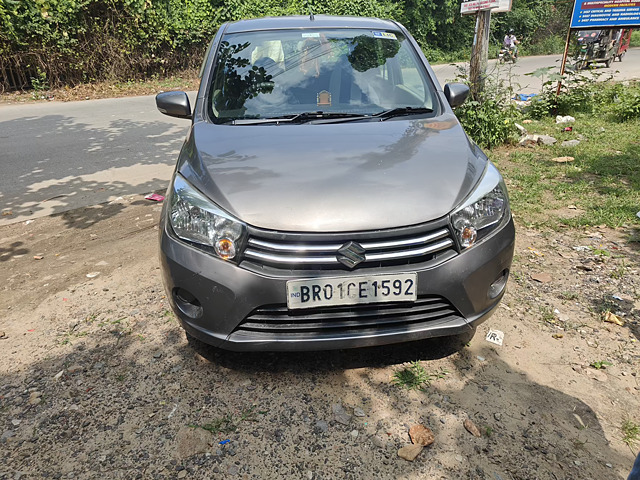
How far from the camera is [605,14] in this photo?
7965 mm

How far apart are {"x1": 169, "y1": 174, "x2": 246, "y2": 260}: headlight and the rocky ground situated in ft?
2.48

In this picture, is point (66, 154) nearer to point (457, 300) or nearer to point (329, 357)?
point (329, 357)

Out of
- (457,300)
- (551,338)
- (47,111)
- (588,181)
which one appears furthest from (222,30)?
(47,111)

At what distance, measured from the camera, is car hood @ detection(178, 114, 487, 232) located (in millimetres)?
2168

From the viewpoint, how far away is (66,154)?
6.93m

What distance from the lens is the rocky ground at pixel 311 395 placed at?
6.72ft

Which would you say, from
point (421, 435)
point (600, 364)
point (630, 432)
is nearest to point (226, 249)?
point (421, 435)

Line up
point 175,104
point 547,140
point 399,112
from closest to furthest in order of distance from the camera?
point 399,112 → point 175,104 → point 547,140

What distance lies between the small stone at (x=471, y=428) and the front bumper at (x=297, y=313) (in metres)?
0.40

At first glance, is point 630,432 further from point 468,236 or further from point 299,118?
point 299,118

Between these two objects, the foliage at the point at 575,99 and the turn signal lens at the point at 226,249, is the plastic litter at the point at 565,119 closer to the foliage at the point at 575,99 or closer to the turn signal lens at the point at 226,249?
the foliage at the point at 575,99

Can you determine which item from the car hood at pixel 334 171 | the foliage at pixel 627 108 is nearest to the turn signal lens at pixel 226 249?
the car hood at pixel 334 171

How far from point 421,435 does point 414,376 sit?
40 cm

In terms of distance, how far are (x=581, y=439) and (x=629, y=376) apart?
24.7 inches
